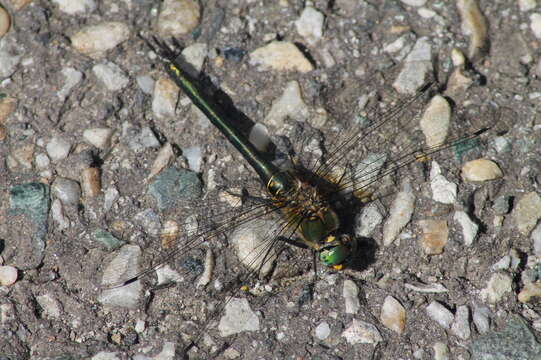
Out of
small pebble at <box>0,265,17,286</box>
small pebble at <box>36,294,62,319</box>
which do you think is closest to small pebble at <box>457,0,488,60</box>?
small pebble at <box>36,294,62,319</box>

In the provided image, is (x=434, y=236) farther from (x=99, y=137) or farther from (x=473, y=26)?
(x=99, y=137)

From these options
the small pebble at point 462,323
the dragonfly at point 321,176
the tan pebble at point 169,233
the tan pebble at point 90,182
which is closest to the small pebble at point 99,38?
the dragonfly at point 321,176

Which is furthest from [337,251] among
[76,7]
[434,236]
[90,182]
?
[76,7]

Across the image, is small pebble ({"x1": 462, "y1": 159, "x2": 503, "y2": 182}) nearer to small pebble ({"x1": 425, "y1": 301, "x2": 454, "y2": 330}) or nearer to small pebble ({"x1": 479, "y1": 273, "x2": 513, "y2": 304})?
small pebble ({"x1": 479, "y1": 273, "x2": 513, "y2": 304})

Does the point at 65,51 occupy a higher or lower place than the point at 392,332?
higher

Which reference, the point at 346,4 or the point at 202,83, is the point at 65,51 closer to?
the point at 202,83

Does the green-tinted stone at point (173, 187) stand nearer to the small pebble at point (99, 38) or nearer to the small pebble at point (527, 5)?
the small pebble at point (99, 38)

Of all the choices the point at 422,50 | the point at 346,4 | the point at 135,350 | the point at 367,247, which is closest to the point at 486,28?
the point at 422,50
